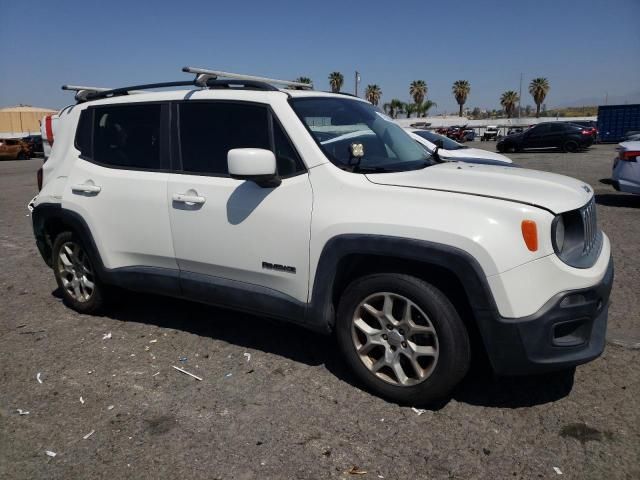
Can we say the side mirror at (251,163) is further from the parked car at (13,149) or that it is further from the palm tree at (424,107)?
the palm tree at (424,107)

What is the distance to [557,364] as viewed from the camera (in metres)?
2.78

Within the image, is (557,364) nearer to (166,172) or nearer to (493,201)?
(493,201)

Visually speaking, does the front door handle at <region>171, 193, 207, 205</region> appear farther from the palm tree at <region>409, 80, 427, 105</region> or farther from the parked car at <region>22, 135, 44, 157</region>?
the palm tree at <region>409, 80, 427, 105</region>

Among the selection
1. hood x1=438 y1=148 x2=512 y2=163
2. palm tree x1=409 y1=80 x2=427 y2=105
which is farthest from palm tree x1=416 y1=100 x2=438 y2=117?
hood x1=438 y1=148 x2=512 y2=163

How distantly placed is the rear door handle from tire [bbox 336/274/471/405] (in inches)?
89.2

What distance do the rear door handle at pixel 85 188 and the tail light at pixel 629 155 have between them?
28.7ft

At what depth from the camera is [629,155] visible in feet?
30.4

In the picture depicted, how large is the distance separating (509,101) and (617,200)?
88.4 m

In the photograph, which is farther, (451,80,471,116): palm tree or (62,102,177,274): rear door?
(451,80,471,116): palm tree

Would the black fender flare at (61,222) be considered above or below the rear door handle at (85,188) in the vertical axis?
below

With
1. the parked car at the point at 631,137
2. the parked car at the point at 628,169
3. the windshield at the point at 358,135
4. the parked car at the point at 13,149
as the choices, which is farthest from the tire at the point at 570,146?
the parked car at the point at 13,149

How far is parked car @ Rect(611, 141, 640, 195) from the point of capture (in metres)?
9.19

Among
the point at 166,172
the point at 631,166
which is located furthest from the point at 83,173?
the point at 631,166

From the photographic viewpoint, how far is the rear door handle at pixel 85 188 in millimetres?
4219
